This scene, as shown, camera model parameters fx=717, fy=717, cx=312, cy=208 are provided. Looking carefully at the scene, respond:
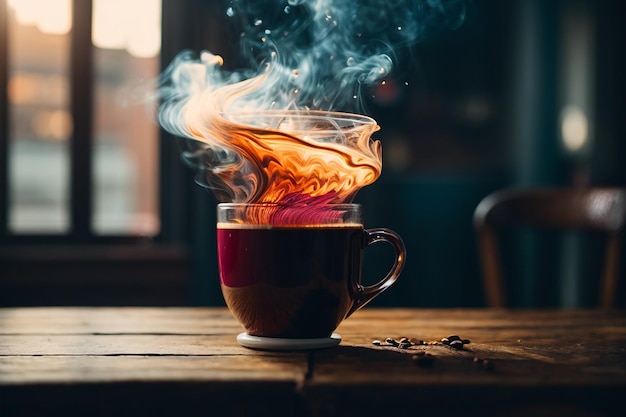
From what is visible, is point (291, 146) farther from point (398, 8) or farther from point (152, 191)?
point (152, 191)

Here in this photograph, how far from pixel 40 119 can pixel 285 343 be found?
2.62m

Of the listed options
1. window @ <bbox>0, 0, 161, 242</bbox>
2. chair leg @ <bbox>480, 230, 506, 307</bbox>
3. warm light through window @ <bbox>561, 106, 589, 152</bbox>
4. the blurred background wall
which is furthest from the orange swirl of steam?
warm light through window @ <bbox>561, 106, 589, 152</bbox>

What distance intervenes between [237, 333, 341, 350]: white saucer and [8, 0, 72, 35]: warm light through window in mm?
2590

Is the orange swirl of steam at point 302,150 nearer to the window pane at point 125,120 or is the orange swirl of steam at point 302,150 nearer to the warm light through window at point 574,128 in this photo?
the window pane at point 125,120

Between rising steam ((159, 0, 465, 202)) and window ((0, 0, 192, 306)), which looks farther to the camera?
window ((0, 0, 192, 306))

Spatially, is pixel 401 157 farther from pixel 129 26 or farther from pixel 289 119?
pixel 289 119

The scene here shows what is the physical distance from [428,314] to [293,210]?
18.6 inches

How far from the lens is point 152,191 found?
10.6 ft

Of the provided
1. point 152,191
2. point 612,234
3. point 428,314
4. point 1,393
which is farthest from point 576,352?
point 152,191

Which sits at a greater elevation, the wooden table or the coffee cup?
the coffee cup

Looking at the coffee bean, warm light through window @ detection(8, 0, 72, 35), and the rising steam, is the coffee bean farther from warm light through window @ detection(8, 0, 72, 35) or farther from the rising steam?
warm light through window @ detection(8, 0, 72, 35)

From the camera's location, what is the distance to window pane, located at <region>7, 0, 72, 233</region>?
3.10 m

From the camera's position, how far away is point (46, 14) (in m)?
3.10

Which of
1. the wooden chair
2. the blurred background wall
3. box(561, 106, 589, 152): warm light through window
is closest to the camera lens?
the wooden chair
